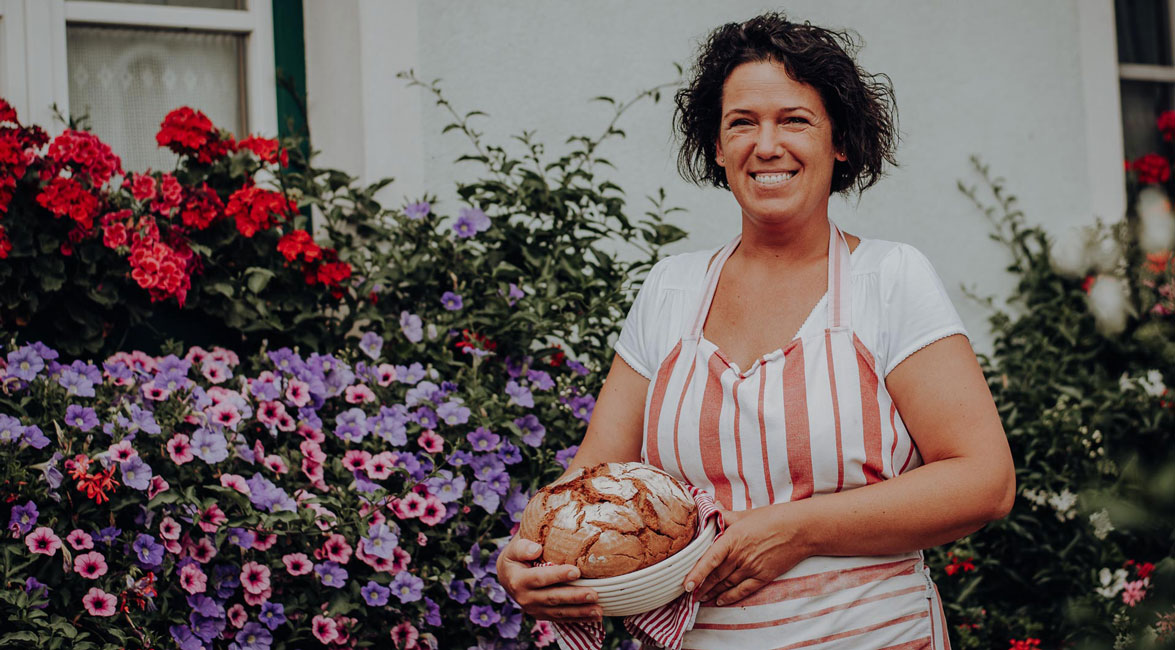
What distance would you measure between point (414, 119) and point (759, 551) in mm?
2028

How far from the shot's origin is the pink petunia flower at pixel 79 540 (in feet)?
7.25

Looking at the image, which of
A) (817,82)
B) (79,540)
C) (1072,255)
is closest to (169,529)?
(79,540)

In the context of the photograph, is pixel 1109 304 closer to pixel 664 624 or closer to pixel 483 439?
pixel 483 439

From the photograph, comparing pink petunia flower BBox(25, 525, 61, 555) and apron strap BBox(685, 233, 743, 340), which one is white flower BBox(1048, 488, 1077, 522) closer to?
apron strap BBox(685, 233, 743, 340)

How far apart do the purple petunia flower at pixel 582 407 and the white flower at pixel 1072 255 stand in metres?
2.25

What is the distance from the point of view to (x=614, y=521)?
5.40 ft

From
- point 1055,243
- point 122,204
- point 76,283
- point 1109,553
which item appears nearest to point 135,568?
point 76,283

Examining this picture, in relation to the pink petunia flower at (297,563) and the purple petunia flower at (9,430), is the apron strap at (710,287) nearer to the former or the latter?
the pink petunia flower at (297,563)

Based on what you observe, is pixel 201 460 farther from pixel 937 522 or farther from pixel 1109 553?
pixel 1109 553

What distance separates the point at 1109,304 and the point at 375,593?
302 cm

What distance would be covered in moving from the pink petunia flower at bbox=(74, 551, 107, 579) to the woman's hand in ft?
3.15

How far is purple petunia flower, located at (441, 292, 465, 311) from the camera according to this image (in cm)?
296

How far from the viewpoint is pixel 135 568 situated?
2.23 meters

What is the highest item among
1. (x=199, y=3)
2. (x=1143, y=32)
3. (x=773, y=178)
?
(x=1143, y=32)
